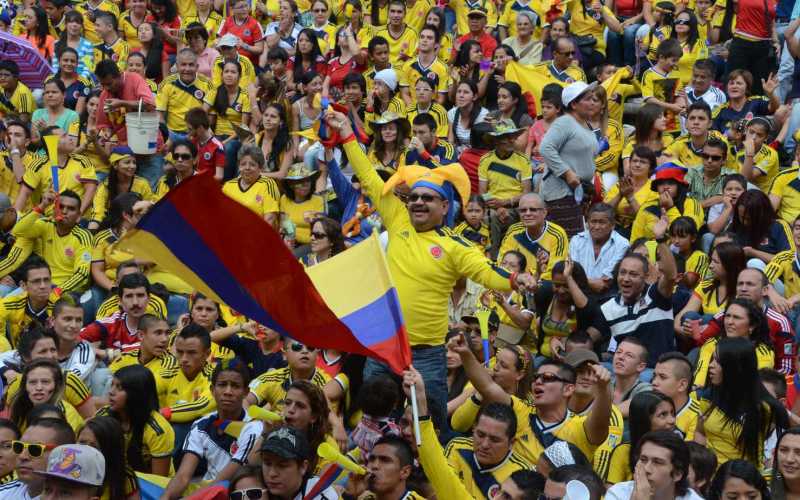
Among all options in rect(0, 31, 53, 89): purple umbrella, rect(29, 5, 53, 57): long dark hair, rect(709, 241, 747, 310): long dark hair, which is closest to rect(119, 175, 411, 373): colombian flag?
rect(709, 241, 747, 310): long dark hair

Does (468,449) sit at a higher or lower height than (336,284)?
lower

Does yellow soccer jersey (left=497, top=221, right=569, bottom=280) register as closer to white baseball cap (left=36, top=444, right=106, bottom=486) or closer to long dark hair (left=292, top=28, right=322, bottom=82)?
white baseball cap (left=36, top=444, right=106, bottom=486)

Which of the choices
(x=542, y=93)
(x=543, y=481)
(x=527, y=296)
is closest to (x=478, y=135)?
(x=542, y=93)

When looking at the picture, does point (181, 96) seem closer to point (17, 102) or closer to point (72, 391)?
point (17, 102)

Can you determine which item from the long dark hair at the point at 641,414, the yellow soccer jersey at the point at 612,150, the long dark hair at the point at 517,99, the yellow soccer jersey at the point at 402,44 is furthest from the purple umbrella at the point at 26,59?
the long dark hair at the point at 641,414

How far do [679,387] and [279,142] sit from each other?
20.5 feet

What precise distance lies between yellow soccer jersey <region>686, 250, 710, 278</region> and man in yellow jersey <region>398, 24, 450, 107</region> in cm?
462

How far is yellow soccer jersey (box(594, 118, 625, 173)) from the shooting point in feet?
41.6

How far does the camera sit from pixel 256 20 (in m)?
16.8

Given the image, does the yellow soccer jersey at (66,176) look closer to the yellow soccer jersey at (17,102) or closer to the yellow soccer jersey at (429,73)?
the yellow soccer jersey at (17,102)

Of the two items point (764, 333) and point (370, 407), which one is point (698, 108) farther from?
point (370, 407)

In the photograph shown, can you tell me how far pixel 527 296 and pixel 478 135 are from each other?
2.80 meters

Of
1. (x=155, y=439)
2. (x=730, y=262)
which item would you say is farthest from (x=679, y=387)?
(x=155, y=439)

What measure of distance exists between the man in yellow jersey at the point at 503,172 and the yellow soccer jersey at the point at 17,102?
4.87 meters
